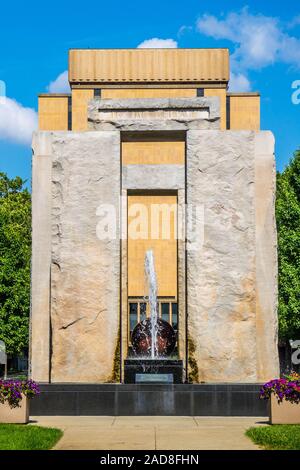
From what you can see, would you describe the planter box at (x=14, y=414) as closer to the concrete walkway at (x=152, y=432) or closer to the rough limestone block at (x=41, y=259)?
the concrete walkway at (x=152, y=432)

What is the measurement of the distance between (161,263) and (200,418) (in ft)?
71.8

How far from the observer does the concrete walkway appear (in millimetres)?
9930

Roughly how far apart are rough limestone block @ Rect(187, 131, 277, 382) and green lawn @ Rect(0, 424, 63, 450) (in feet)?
13.3

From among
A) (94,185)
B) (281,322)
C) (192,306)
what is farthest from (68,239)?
(281,322)

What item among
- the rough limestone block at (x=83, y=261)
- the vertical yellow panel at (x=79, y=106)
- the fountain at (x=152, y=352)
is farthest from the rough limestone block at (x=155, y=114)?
the vertical yellow panel at (x=79, y=106)

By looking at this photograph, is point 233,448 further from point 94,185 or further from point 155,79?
point 155,79

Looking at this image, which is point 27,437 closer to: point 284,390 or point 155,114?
point 284,390

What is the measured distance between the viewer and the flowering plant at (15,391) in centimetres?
1229

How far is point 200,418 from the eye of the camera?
43.7 feet

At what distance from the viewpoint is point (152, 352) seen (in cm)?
1566

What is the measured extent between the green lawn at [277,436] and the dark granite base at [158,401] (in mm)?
1752

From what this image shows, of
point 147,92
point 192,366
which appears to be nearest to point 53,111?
point 147,92

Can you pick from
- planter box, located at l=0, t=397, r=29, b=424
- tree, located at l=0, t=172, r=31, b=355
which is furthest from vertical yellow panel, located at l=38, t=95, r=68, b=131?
planter box, located at l=0, t=397, r=29, b=424

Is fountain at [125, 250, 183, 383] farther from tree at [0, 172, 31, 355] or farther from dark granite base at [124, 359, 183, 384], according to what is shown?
tree at [0, 172, 31, 355]
